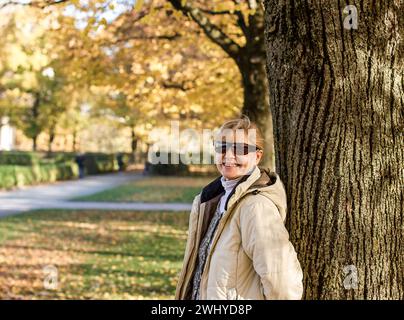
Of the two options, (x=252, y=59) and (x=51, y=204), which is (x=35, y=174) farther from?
(x=252, y=59)

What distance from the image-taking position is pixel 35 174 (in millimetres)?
27750

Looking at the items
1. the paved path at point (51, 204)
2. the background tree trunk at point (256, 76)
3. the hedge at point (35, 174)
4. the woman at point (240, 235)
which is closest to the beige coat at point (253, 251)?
the woman at point (240, 235)

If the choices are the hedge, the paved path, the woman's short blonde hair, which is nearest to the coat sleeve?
the woman's short blonde hair

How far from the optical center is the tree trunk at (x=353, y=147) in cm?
275

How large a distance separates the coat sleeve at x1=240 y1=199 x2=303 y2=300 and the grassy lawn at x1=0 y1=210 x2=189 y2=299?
475cm

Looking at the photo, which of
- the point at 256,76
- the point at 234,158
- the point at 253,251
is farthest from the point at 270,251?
the point at 256,76

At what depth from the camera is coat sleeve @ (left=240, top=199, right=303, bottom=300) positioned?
2351 mm

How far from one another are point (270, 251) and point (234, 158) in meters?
0.50

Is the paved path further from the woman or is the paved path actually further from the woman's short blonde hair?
the woman's short blonde hair

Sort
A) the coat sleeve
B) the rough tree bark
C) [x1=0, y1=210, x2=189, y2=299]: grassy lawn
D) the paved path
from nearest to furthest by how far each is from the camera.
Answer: the coat sleeve < [x1=0, y1=210, x2=189, y2=299]: grassy lawn < the rough tree bark < the paved path

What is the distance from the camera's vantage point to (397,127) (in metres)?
2.78

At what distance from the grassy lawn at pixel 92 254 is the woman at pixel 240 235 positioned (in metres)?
4.48

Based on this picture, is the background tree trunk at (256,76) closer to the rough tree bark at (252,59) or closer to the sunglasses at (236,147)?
the rough tree bark at (252,59)

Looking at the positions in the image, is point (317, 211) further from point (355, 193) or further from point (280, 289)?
point (280, 289)
